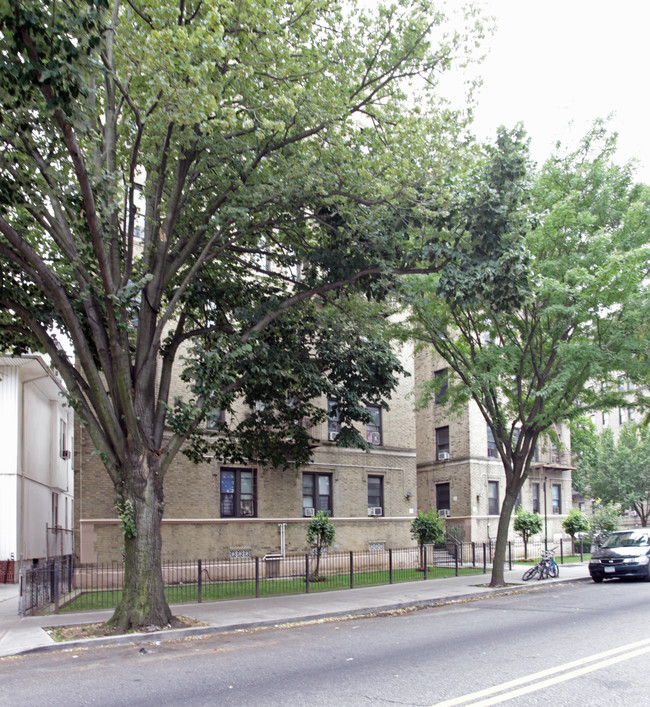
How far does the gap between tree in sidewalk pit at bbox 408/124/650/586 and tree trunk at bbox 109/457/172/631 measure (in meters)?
6.34

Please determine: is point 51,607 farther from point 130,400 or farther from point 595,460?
point 595,460

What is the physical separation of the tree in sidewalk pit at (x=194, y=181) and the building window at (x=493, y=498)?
22.6 meters

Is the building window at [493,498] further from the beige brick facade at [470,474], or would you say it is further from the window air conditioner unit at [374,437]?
the window air conditioner unit at [374,437]

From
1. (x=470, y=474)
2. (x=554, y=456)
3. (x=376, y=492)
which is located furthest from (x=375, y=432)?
(x=554, y=456)

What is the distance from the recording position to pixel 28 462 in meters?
21.8

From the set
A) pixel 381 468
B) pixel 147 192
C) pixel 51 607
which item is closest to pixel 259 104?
pixel 147 192

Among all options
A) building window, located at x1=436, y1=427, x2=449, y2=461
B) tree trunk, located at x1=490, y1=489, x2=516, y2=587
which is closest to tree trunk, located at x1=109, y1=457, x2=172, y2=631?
tree trunk, located at x1=490, y1=489, x2=516, y2=587

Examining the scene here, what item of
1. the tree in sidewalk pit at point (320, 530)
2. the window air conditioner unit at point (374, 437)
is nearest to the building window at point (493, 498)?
the window air conditioner unit at point (374, 437)

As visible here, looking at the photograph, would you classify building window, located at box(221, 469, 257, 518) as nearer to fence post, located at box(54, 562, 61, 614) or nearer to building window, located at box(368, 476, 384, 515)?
building window, located at box(368, 476, 384, 515)

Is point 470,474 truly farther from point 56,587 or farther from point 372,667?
point 372,667

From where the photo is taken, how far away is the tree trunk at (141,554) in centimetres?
1108

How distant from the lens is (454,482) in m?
33.6

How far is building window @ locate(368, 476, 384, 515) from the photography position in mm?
27594

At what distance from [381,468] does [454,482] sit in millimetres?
7374
